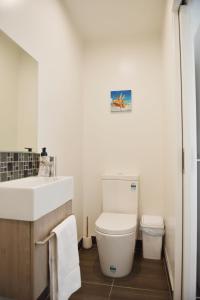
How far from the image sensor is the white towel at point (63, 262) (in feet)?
3.85

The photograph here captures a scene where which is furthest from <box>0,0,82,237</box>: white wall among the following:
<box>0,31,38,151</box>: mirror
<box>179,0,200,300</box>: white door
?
<box>179,0,200,300</box>: white door

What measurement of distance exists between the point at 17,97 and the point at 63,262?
109 cm

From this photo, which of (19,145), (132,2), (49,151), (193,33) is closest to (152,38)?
(132,2)

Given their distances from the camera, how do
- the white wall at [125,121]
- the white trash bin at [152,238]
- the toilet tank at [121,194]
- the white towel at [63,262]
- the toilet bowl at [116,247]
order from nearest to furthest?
the white towel at [63,262]
the toilet bowl at [116,247]
the white trash bin at [152,238]
the toilet tank at [121,194]
the white wall at [125,121]

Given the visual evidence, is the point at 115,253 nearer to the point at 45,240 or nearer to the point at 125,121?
the point at 45,240

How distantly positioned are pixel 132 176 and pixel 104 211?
1.67 ft

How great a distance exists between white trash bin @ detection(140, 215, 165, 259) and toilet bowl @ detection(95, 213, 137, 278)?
356 mm

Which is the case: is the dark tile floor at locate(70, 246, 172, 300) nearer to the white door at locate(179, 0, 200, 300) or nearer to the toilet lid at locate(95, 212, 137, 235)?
the white door at locate(179, 0, 200, 300)

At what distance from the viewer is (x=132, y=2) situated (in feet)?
6.57

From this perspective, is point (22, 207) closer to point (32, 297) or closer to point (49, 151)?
point (32, 297)

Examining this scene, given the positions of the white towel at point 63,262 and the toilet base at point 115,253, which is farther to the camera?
the toilet base at point 115,253

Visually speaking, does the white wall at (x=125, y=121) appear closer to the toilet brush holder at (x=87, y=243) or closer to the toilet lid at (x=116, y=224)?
the toilet brush holder at (x=87, y=243)

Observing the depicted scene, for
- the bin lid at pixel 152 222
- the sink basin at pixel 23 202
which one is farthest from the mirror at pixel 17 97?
the bin lid at pixel 152 222

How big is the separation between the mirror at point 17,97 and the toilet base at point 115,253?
0.99 m
